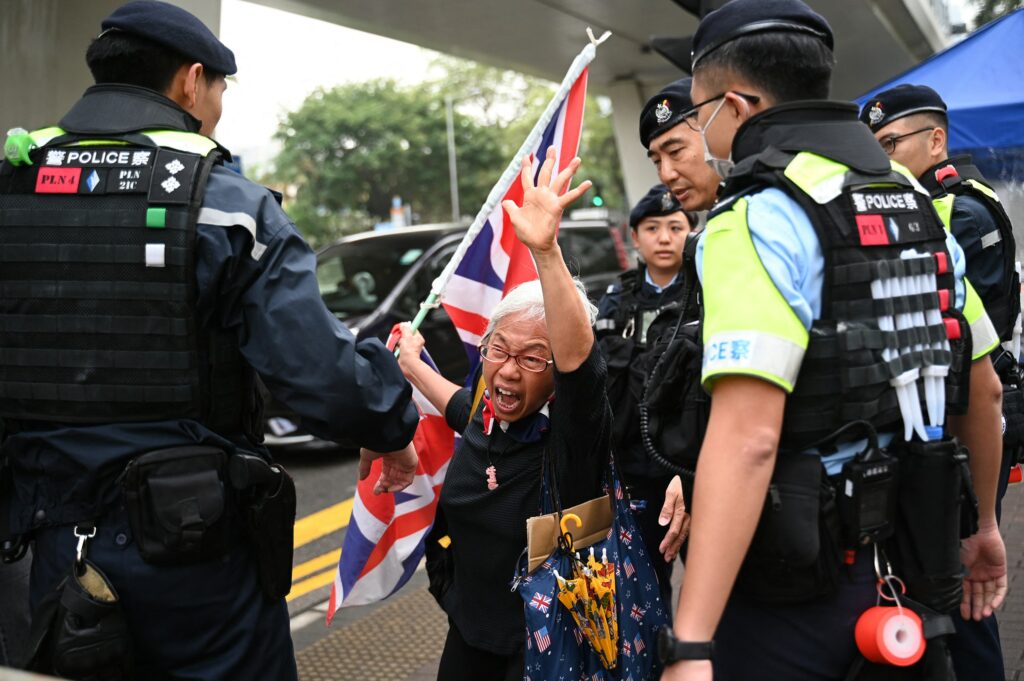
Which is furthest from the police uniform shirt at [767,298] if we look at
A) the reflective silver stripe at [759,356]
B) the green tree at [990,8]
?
the green tree at [990,8]

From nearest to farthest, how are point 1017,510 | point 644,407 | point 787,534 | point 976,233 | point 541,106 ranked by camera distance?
point 787,534 → point 644,407 → point 976,233 → point 1017,510 → point 541,106

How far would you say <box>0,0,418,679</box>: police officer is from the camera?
7.66 ft

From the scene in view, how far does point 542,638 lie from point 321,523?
5001 mm

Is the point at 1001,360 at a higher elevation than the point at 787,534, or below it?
higher

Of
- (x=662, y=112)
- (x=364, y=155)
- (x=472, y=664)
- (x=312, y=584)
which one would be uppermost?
(x=364, y=155)

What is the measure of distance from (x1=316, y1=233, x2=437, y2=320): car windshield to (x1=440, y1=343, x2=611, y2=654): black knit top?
6.50 m

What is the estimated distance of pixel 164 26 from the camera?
98.7 inches

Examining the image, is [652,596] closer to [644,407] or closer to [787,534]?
[644,407]

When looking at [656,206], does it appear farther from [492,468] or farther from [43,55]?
[43,55]

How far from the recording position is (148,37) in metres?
2.51

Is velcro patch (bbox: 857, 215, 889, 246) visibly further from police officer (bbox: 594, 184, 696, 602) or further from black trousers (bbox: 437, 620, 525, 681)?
police officer (bbox: 594, 184, 696, 602)

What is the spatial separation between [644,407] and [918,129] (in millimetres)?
2351

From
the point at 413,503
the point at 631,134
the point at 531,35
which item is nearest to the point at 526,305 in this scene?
the point at 413,503

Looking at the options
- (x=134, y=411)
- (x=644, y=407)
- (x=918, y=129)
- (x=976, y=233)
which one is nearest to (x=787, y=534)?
(x=644, y=407)
